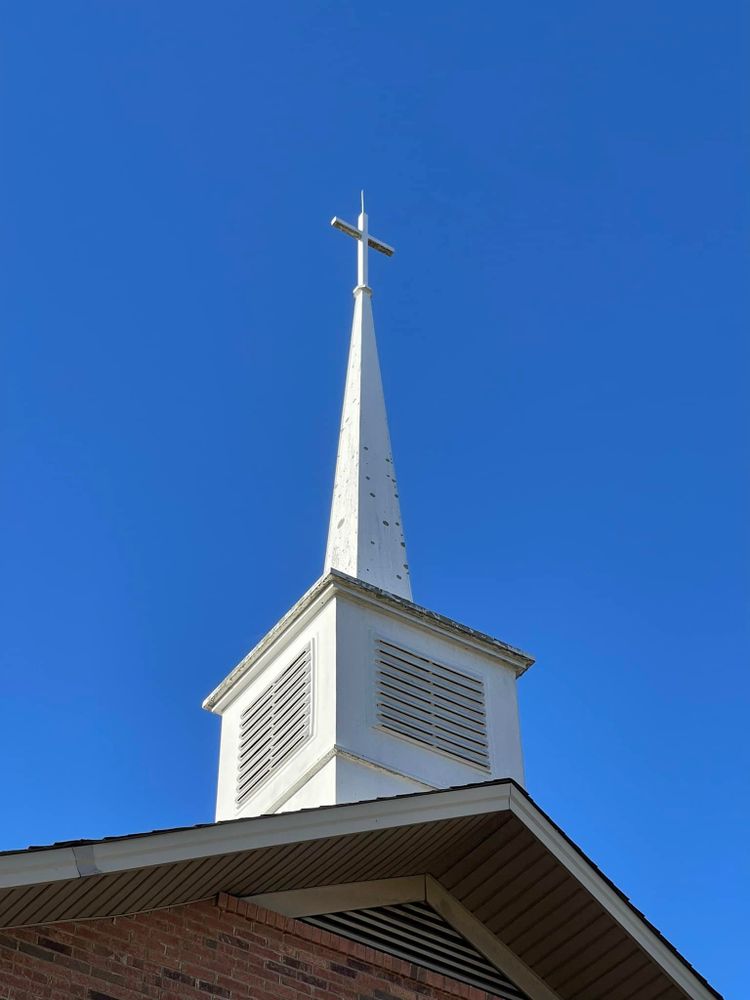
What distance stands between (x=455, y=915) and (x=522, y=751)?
3.75 meters

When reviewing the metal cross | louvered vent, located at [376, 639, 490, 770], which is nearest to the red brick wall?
louvered vent, located at [376, 639, 490, 770]

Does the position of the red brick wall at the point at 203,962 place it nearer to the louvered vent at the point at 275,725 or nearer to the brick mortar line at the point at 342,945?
the brick mortar line at the point at 342,945

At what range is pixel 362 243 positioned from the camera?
2300cm

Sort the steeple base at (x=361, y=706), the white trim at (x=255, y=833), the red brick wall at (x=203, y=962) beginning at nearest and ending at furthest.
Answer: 1. the white trim at (x=255, y=833)
2. the red brick wall at (x=203, y=962)
3. the steeple base at (x=361, y=706)

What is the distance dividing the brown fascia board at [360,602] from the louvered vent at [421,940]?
12.9 feet

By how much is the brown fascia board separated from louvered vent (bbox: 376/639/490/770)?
393mm

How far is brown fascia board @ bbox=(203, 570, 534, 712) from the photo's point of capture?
1573cm

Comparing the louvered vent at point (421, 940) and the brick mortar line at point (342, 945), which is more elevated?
the louvered vent at point (421, 940)

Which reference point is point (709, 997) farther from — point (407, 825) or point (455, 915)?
point (407, 825)

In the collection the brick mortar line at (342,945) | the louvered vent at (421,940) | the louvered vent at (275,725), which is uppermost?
the louvered vent at (275,725)

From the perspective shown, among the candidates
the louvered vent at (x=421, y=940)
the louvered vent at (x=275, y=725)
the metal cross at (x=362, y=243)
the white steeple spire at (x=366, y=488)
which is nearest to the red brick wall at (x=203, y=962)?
the louvered vent at (x=421, y=940)

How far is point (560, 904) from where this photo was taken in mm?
12578

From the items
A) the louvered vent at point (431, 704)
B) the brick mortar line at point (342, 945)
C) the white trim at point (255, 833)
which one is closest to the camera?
the white trim at point (255, 833)

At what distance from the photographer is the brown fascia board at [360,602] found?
619 inches
